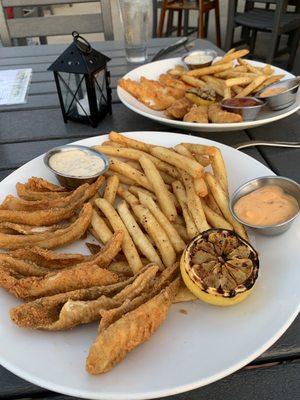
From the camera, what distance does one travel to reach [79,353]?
971 millimetres

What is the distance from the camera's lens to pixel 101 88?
2.11 m

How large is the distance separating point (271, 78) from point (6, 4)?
2898 mm

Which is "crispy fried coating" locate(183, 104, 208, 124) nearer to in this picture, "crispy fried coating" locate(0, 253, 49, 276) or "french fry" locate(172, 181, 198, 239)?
"french fry" locate(172, 181, 198, 239)

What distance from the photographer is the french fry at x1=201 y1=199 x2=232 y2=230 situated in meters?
1.33

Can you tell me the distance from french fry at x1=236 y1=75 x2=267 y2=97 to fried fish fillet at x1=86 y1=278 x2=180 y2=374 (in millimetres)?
1524

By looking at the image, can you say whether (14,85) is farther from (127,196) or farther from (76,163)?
(127,196)

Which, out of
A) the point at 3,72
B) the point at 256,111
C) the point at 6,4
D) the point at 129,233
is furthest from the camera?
the point at 6,4

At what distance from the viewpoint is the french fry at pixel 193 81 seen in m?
2.27

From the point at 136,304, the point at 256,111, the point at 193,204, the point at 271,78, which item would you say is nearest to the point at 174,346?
the point at 136,304

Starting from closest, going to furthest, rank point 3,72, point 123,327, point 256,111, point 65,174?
point 123,327
point 65,174
point 256,111
point 3,72

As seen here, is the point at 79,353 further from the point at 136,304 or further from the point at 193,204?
the point at 193,204

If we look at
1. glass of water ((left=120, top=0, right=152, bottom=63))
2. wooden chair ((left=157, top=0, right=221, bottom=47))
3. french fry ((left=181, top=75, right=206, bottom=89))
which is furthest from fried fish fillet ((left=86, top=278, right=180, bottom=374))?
wooden chair ((left=157, top=0, right=221, bottom=47))

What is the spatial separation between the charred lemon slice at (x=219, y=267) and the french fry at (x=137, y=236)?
0.14 meters

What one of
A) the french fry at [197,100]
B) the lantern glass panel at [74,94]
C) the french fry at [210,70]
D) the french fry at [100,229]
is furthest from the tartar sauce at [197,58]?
the french fry at [100,229]
